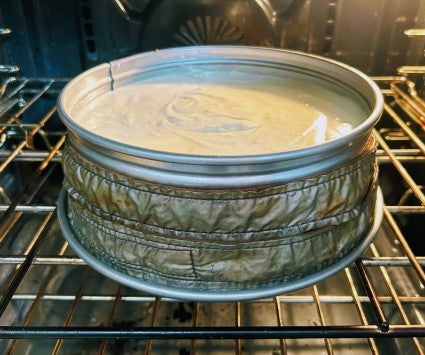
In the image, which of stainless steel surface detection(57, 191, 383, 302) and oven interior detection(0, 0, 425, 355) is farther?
oven interior detection(0, 0, 425, 355)

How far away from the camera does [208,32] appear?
149 centimetres

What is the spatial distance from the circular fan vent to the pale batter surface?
0.16 metres

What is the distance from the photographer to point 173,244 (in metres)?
0.80

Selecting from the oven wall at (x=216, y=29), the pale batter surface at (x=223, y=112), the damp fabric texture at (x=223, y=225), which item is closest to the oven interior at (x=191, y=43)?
the oven wall at (x=216, y=29)

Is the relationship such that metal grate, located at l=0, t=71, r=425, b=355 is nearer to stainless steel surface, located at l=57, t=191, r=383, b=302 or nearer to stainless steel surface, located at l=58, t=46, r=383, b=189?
stainless steel surface, located at l=57, t=191, r=383, b=302

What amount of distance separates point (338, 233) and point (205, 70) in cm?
74

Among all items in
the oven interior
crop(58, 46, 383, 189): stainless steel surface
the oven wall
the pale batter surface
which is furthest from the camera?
the oven wall

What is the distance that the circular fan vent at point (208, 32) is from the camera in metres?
1.48

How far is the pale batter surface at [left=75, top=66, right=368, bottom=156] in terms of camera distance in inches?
39.2

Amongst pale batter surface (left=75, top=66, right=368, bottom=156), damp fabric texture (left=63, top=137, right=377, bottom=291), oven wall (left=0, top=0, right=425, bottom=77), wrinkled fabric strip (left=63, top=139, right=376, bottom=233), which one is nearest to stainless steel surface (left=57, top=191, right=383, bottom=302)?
damp fabric texture (left=63, top=137, right=377, bottom=291)

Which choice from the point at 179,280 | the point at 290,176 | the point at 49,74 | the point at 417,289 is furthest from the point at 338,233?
the point at 49,74

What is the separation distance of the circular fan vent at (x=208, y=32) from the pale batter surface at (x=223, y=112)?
0.16m

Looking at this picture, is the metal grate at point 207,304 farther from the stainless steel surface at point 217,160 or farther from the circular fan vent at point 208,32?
the circular fan vent at point 208,32

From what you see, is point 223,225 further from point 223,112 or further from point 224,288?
point 223,112
